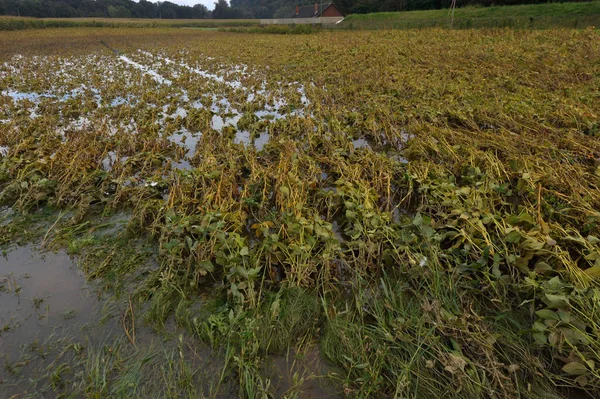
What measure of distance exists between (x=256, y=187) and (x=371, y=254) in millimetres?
1753

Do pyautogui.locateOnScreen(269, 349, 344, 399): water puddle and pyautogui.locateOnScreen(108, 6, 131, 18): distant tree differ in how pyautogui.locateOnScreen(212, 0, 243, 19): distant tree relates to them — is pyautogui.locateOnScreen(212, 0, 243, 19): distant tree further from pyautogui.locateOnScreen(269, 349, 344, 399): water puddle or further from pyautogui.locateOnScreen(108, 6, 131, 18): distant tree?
pyautogui.locateOnScreen(269, 349, 344, 399): water puddle

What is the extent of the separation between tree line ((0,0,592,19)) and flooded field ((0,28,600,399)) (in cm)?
3105

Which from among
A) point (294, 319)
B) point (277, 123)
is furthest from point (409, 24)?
point (294, 319)

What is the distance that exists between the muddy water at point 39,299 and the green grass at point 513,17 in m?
24.8

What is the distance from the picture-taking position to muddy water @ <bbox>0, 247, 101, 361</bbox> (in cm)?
249

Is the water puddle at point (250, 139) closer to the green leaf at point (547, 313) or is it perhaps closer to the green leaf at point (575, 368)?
the green leaf at point (547, 313)

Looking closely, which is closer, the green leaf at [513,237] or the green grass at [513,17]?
the green leaf at [513,237]

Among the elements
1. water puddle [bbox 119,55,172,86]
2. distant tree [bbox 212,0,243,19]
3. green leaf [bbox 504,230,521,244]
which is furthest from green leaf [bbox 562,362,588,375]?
distant tree [bbox 212,0,243,19]

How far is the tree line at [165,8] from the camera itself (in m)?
38.6

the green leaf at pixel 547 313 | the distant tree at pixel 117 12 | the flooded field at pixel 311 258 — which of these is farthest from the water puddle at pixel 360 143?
the distant tree at pixel 117 12

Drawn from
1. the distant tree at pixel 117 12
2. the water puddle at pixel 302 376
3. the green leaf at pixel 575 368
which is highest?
the distant tree at pixel 117 12

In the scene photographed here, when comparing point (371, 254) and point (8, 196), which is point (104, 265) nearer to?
point (8, 196)

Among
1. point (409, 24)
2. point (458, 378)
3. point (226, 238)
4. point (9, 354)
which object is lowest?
point (9, 354)

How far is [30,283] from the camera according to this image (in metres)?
2.97
